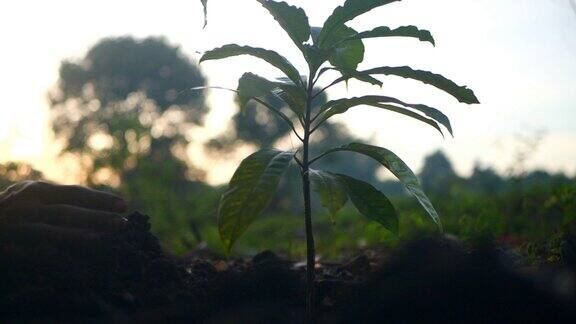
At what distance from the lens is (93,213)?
2270 millimetres

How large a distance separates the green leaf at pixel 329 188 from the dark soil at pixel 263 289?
0.90ft

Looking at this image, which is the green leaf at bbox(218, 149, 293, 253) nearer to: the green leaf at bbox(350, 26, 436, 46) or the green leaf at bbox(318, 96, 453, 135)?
the green leaf at bbox(318, 96, 453, 135)

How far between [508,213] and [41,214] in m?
4.77

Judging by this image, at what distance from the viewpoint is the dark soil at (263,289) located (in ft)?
4.79

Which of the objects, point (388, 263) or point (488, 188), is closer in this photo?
point (388, 263)

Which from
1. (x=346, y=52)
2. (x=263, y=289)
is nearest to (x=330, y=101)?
(x=346, y=52)

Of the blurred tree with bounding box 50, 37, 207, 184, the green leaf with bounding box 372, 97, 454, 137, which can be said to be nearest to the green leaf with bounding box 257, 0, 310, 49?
the green leaf with bounding box 372, 97, 454, 137

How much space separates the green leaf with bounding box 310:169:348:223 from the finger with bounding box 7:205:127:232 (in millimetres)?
794

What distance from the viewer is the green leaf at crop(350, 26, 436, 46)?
2.10 meters

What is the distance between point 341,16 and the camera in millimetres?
2166

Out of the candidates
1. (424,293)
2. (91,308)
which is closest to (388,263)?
(424,293)

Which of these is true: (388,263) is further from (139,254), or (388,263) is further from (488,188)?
(488,188)

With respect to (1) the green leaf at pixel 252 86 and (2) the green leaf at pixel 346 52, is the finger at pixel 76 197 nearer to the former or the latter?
(1) the green leaf at pixel 252 86

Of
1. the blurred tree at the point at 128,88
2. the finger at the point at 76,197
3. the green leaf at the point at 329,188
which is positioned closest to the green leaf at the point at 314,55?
the green leaf at the point at 329,188
